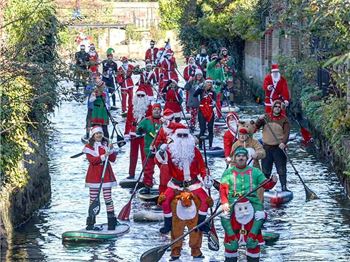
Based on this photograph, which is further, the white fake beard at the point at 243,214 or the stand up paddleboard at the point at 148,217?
the stand up paddleboard at the point at 148,217

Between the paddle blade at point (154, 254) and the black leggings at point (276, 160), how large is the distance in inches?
222

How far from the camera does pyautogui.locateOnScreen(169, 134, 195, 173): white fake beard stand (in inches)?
589

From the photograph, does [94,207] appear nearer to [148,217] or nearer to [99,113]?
[148,217]

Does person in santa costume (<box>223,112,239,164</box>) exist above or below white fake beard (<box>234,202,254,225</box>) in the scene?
above

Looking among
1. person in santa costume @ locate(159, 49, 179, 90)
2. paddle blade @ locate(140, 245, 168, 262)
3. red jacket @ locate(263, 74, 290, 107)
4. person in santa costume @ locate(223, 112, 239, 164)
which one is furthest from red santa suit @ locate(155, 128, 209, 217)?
person in santa costume @ locate(159, 49, 179, 90)

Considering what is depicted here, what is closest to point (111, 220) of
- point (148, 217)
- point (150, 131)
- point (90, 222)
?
point (90, 222)

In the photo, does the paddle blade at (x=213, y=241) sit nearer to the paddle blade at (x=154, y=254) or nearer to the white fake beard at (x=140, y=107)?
the paddle blade at (x=154, y=254)

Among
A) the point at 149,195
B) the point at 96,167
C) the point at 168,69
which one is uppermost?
the point at 168,69

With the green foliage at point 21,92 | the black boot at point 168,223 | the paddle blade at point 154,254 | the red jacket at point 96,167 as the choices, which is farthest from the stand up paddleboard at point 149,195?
the paddle blade at point 154,254

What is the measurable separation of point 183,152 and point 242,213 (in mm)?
1601

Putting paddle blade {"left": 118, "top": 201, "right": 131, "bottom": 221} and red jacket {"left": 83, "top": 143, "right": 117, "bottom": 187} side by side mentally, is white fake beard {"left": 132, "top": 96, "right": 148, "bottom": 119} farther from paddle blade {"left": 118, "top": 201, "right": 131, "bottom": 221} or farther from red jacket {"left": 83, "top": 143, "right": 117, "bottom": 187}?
red jacket {"left": 83, "top": 143, "right": 117, "bottom": 187}

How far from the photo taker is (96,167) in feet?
54.1

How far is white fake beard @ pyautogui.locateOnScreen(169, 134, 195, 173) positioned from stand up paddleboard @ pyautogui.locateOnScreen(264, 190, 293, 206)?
424cm

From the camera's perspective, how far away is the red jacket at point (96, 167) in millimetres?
16453
